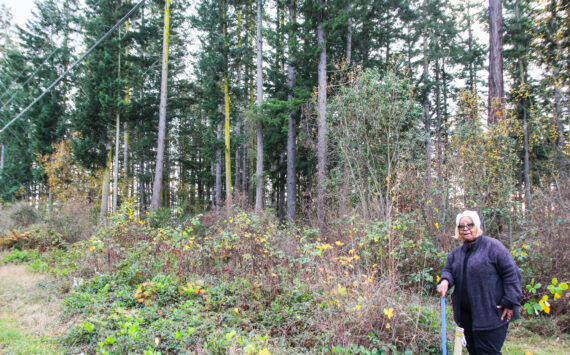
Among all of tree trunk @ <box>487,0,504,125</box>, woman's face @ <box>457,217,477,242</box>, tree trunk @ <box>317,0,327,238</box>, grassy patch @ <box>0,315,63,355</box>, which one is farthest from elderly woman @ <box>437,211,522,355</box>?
tree trunk @ <box>487,0,504,125</box>

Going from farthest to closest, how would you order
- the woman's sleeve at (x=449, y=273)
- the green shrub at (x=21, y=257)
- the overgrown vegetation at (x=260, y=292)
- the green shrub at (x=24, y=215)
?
the green shrub at (x=24, y=215) < the green shrub at (x=21, y=257) < the overgrown vegetation at (x=260, y=292) < the woman's sleeve at (x=449, y=273)

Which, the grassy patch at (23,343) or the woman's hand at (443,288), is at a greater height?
the woman's hand at (443,288)

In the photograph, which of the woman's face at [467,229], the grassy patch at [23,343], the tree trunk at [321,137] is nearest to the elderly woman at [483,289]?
the woman's face at [467,229]

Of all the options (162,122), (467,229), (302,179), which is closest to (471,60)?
(302,179)

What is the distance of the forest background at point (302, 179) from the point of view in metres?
3.62

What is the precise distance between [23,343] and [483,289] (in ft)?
16.9

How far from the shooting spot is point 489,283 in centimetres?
231

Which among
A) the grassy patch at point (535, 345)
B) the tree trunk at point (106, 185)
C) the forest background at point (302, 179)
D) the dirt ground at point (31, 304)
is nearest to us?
the grassy patch at point (535, 345)

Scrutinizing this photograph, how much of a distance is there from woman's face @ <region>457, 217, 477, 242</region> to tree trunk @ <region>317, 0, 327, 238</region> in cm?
469

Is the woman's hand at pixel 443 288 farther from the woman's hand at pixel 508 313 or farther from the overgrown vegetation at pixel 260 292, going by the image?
the overgrown vegetation at pixel 260 292

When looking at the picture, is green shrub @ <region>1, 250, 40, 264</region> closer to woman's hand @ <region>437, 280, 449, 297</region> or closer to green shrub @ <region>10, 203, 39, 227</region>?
green shrub @ <region>10, 203, 39, 227</region>

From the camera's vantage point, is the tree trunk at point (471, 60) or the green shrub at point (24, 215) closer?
the green shrub at point (24, 215)

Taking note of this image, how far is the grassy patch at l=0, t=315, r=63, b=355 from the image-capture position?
3.38m

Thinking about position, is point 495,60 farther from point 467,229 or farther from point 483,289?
point 483,289
